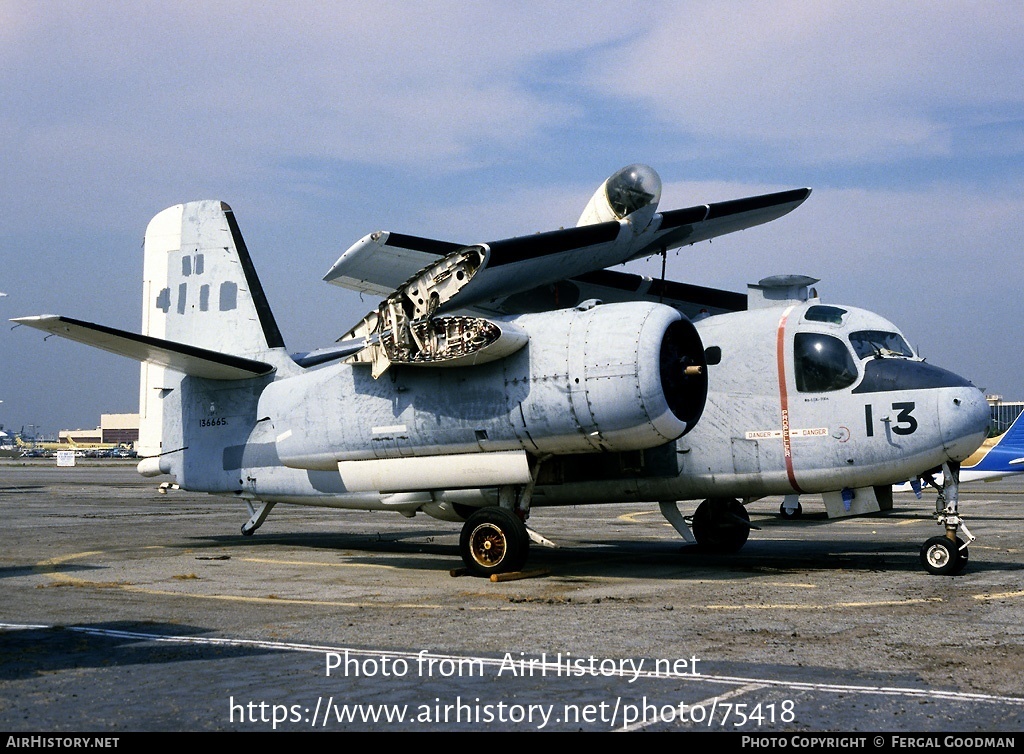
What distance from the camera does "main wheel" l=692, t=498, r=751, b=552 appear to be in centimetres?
1847

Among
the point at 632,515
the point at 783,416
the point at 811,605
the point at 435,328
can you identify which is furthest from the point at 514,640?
the point at 632,515

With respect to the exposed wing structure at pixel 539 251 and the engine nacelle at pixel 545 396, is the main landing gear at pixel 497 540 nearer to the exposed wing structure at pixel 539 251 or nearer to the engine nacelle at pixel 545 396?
the engine nacelle at pixel 545 396

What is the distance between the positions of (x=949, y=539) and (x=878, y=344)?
2.94m

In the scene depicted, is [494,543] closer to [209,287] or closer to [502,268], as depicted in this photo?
[502,268]

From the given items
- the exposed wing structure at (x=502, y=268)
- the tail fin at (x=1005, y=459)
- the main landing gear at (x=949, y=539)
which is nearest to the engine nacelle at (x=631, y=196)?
the exposed wing structure at (x=502, y=268)

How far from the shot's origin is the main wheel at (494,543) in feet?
49.1

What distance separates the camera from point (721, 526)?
1853 cm

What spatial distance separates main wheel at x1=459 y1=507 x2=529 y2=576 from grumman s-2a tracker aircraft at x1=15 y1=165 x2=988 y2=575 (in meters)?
0.03

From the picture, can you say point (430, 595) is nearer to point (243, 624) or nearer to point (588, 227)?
point (243, 624)

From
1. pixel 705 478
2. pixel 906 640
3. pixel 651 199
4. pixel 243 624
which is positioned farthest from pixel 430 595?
pixel 651 199

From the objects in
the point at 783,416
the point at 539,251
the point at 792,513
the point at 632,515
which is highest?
the point at 539,251

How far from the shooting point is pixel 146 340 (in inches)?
662

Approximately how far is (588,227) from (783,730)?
10.5 meters

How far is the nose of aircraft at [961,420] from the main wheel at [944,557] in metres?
1.36
